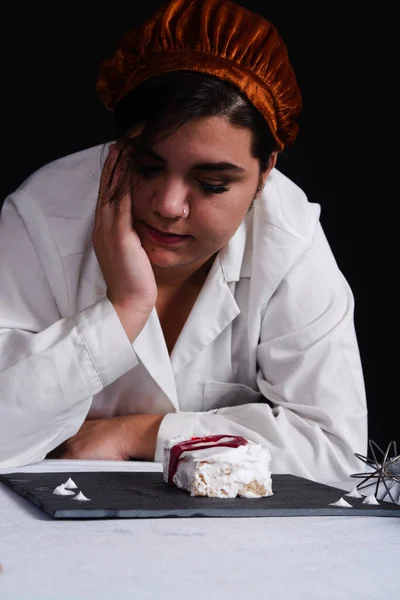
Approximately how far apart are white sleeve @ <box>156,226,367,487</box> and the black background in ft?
3.59

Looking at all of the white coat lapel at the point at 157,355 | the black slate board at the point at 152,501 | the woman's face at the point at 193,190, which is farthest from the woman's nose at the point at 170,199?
the black slate board at the point at 152,501

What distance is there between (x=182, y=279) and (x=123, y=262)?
0.32 m

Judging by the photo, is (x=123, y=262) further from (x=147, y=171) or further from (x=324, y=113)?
(x=324, y=113)

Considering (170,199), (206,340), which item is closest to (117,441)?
(206,340)

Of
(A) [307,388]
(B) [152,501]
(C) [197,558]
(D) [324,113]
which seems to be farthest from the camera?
(D) [324,113]

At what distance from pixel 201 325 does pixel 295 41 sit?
141cm

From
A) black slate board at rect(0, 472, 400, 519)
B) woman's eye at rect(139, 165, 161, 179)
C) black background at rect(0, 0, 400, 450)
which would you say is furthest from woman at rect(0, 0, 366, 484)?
black background at rect(0, 0, 400, 450)

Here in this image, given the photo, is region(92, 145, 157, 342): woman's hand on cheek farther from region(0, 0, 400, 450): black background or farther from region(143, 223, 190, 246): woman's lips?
region(0, 0, 400, 450): black background

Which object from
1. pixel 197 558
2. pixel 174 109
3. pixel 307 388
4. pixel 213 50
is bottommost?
pixel 197 558

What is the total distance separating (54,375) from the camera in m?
1.68

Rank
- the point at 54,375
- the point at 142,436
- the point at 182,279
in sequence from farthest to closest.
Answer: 1. the point at 182,279
2. the point at 142,436
3. the point at 54,375

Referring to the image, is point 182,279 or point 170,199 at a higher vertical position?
point 170,199

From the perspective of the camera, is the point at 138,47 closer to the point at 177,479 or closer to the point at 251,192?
the point at 251,192

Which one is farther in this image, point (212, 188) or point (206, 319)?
point (206, 319)
